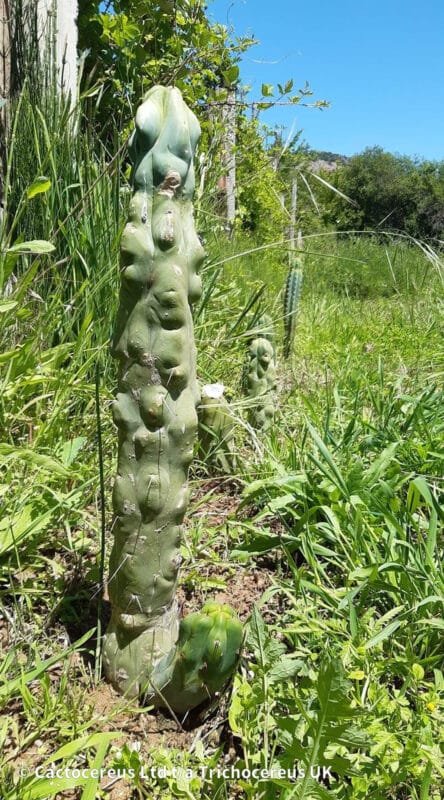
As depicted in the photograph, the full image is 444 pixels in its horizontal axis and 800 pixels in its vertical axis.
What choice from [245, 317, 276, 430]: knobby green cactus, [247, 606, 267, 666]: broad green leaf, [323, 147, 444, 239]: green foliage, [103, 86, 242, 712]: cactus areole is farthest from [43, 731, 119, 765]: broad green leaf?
[323, 147, 444, 239]: green foliage

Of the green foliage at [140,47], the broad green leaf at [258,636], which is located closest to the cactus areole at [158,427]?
the broad green leaf at [258,636]

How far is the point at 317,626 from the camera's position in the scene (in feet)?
3.70

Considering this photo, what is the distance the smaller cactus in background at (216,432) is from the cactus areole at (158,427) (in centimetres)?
71

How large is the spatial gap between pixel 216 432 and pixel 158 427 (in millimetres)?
859

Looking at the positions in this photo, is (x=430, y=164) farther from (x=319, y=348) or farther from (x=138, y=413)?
(x=138, y=413)

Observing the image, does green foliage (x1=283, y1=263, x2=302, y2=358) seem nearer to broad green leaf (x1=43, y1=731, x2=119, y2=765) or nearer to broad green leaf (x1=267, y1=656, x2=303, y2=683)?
broad green leaf (x1=267, y1=656, x2=303, y2=683)

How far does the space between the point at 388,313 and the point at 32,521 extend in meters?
3.79

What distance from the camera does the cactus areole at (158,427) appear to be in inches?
32.4

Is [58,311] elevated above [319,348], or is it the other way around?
[58,311]

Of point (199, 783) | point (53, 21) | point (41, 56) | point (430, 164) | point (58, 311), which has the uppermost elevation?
point (430, 164)

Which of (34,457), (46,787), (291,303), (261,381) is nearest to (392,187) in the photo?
(291,303)

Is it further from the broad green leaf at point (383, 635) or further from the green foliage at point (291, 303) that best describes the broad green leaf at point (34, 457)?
the green foliage at point (291, 303)

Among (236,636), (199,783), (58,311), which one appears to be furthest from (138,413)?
(58,311)

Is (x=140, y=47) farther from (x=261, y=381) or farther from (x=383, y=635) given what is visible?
(x=383, y=635)
